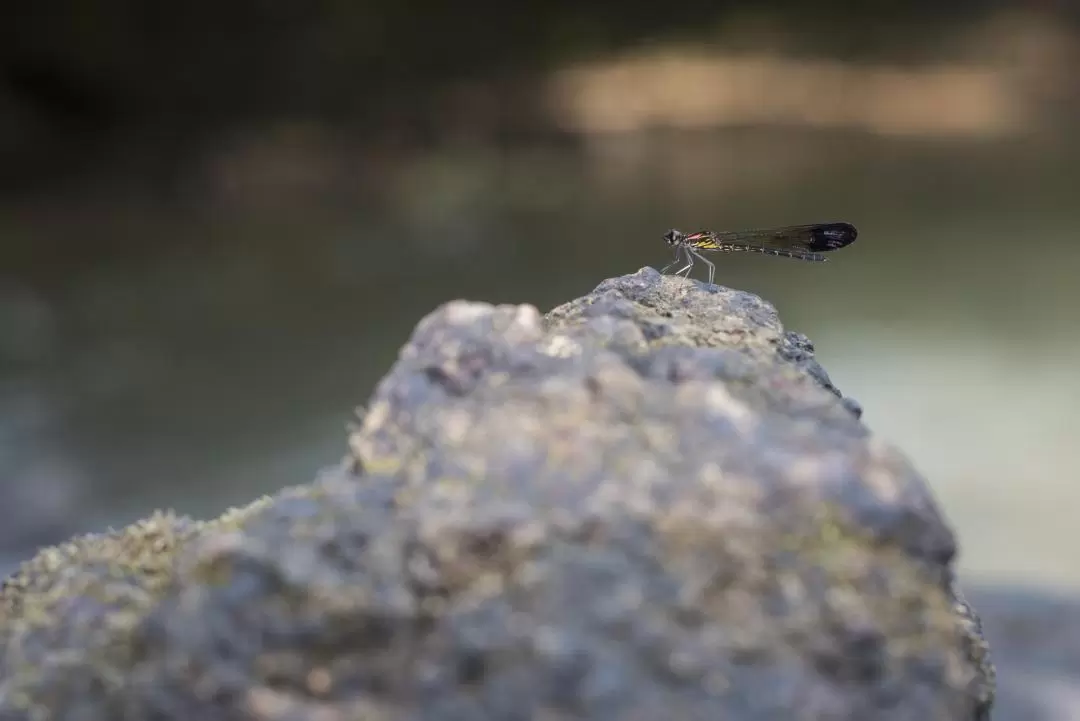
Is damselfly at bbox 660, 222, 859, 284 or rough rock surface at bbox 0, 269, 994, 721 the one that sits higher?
damselfly at bbox 660, 222, 859, 284

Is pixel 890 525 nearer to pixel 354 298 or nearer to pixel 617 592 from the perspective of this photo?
pixel 617 592

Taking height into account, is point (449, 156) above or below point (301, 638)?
above

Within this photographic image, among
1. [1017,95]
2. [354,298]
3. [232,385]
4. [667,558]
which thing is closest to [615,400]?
[667,558]

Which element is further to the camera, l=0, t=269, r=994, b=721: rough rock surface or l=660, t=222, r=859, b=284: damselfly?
l=660, t=222, r=859, b=284: damselfly

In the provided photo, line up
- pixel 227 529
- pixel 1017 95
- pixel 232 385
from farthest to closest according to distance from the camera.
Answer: pixel 1017 95, pixel 232 385, pixel 227 529

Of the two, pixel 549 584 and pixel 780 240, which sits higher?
pixel 780 240

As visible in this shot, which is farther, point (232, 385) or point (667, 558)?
point (232, 385)
